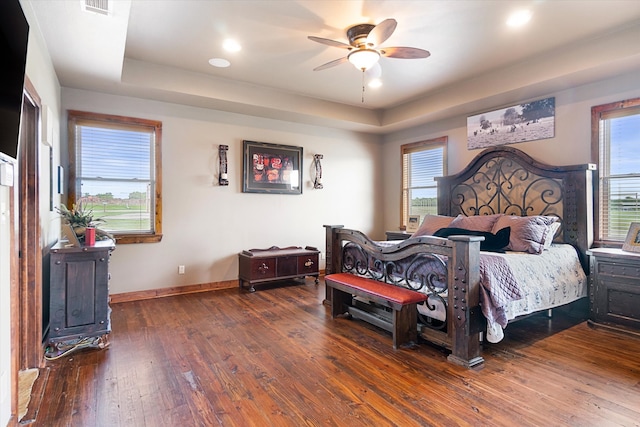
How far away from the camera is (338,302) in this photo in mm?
3777

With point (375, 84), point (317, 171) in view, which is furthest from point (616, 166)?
point (317, 171)

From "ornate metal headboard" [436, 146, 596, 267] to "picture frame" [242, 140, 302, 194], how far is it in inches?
92.9

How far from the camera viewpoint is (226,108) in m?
5.02

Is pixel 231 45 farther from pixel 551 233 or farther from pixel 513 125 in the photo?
pixel 551 233

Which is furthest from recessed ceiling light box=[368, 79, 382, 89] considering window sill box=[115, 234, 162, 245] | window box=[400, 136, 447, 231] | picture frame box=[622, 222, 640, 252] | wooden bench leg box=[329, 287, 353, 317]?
window sill box=[115, 234, 162, 245]

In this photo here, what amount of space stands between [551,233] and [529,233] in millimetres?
326

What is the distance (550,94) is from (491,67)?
2.66 ft

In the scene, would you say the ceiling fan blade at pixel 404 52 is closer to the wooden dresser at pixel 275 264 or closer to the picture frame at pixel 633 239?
the picture frame at pixel 633 239

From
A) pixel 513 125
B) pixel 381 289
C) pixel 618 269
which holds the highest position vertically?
pixel 513 125

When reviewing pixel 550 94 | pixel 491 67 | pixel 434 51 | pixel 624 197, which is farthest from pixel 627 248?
pixel 434 51

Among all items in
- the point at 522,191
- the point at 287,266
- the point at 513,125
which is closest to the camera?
the point at 522,191

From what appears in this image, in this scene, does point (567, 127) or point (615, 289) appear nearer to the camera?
point (615, 289)

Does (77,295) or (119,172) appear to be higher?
(119,172)

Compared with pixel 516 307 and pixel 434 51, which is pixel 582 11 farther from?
pixel 516 307
